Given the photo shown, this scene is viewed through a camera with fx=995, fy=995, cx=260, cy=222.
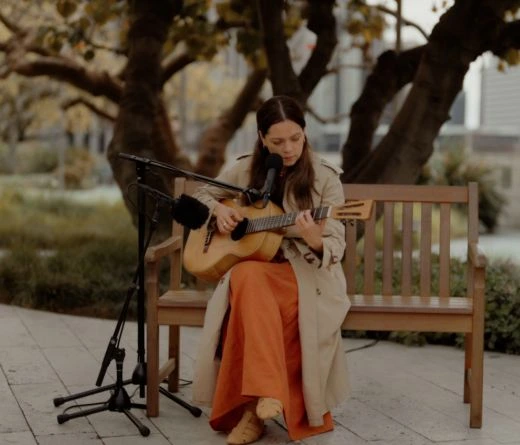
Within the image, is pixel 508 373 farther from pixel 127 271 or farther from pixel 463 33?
pixel 127 271

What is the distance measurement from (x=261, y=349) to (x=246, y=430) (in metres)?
0.42

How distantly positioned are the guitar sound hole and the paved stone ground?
96cm

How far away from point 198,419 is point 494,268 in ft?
11.7

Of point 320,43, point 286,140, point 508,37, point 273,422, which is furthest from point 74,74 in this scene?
point 273,422

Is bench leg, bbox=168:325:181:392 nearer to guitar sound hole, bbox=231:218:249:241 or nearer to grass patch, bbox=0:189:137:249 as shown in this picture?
guitar sound hole, bbox=231:218:249:241

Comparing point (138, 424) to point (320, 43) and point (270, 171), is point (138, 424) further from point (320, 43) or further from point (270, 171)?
point (320, 43)

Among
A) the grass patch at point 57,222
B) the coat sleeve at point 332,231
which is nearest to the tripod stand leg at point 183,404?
the coat sleeve at point 332,231

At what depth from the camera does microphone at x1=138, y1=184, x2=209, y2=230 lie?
4.77m

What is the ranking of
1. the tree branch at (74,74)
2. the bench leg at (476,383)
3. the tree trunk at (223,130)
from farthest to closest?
the tree trunk at (223,130)
the tree branch at (74,74)
the bench leg at (476,383)

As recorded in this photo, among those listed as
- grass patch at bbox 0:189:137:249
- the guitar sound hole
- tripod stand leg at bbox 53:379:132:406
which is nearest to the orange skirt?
the guitar sound hole

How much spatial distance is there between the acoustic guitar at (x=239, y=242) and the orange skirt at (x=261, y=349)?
73mm

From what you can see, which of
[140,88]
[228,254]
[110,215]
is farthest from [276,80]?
[110,215]

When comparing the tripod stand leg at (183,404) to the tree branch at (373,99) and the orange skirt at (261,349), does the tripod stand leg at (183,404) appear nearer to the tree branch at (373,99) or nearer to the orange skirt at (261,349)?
the orange skirt at (261,349)

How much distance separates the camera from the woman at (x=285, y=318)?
4.55 m
